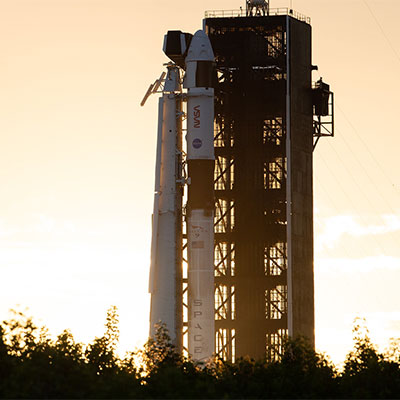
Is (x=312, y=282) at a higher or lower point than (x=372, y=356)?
higher

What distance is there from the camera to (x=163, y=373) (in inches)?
3962

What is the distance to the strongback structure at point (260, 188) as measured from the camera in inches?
5374

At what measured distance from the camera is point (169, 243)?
396 ft

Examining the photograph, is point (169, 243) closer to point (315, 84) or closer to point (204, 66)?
point (204, 66)

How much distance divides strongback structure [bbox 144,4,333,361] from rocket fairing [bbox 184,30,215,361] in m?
11.3

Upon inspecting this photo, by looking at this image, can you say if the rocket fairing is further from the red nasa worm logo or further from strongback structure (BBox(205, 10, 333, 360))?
strongback structure (BBox(205, 10, 333, 360))

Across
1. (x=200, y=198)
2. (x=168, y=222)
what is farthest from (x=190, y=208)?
(x=168, y=222)

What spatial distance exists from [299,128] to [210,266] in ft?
72.1

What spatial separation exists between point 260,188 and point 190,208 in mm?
16379

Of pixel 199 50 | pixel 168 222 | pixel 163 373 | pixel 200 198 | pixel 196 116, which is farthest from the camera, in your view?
pixel 199 50

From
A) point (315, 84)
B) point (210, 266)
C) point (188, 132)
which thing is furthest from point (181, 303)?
point (315, 84)

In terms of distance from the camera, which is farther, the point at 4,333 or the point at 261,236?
the point at 261,236

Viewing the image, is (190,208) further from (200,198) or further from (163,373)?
(163,373)

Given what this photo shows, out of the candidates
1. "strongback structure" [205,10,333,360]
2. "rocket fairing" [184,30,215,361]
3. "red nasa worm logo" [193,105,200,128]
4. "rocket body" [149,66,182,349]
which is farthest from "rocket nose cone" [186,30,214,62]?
"strongback structure" [205,10,333,360]
